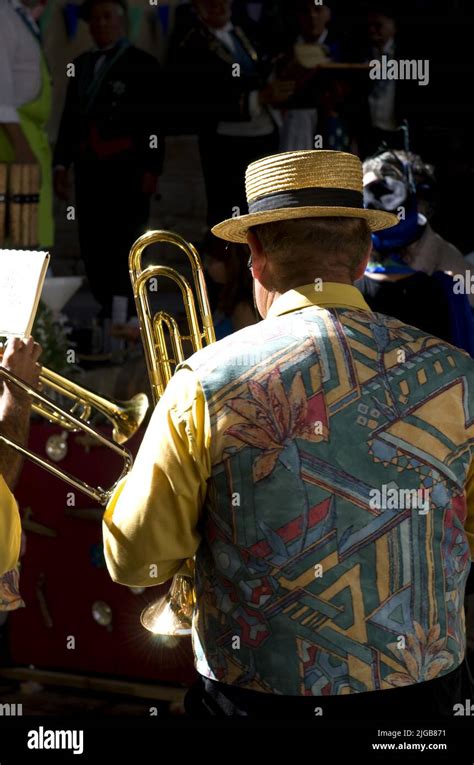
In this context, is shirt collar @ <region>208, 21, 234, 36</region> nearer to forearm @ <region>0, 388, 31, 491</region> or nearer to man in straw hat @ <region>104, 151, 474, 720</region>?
forearm @ <region>0, 388, 31, 491</region>

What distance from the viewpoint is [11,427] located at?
283 cm

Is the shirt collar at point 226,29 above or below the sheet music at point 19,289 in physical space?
above

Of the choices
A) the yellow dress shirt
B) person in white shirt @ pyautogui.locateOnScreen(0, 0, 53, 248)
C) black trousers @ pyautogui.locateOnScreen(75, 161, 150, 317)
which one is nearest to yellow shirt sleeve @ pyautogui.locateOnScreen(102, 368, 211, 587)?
the yellow dress shirt

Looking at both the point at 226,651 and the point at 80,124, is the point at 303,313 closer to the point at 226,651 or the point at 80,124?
the point at 226,651

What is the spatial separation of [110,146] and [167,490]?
3352 mm

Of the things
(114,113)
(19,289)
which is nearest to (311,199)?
(19,289)

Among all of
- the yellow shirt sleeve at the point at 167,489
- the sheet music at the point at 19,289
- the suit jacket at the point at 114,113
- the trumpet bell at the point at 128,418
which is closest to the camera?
the yellow shirt sleeve at the point at 167,489

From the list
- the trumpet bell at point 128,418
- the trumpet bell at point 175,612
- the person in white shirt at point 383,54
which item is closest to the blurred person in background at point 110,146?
the person in white shirt at point 383,54

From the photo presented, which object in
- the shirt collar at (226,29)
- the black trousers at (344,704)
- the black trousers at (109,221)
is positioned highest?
the shirt collar at (226,29)

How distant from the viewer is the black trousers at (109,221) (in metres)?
5.28

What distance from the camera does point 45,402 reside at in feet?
9.52

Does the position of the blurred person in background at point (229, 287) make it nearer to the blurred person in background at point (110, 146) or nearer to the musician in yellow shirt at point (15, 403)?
the blurred person in background at point (110, 146)

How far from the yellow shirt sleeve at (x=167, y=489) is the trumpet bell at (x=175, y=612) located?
569 millimetres

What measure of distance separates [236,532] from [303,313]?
46cm
